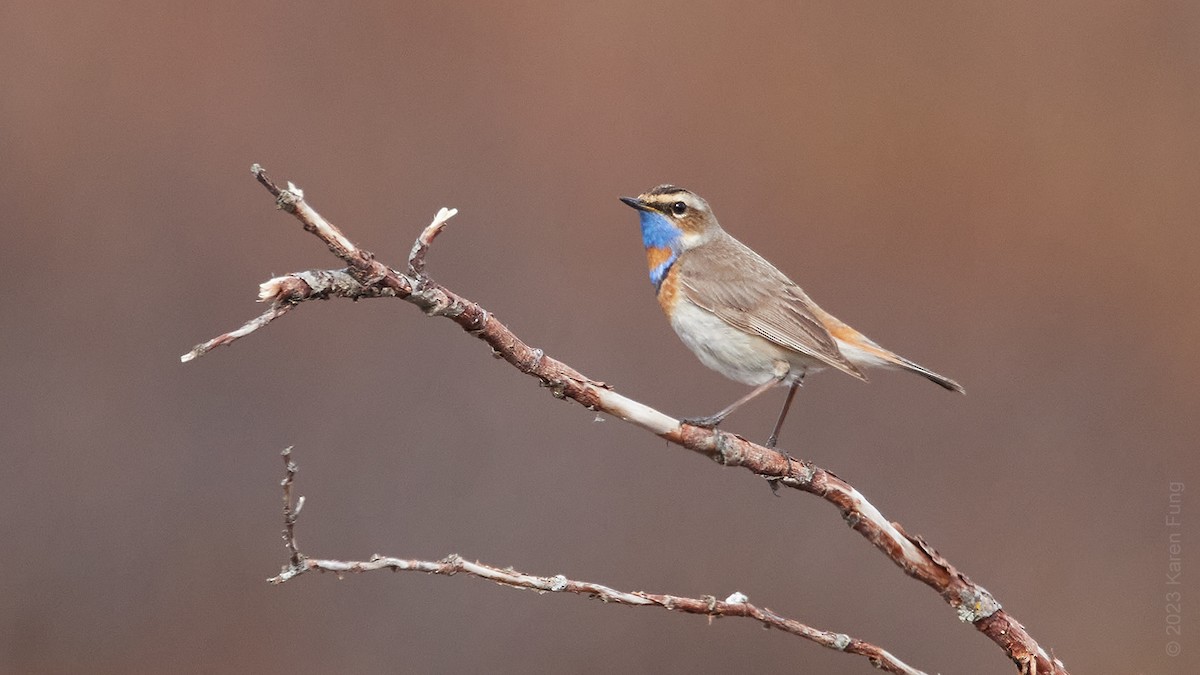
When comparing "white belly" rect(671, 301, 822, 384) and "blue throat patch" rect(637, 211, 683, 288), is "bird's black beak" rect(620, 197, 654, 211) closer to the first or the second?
"blue throat patch" rect(637, 211, 683, 288)

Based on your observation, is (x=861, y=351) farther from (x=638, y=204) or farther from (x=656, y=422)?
(x=656, y=422)

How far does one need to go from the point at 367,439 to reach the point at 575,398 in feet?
14.2

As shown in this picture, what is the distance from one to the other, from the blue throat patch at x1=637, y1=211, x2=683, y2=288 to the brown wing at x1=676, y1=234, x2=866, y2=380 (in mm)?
74

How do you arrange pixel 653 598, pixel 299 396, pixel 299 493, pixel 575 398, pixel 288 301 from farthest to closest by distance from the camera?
pixel 299 396, pixel 299 493, pixel 575 398, pixel 653 598, pixel 288 301

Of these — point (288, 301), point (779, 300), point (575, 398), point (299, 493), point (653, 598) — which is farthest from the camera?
point (299, 493)

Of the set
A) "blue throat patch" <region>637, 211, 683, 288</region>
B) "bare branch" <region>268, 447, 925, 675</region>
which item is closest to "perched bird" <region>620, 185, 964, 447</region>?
"blue throat patch" <region>637, 211, 683, 288</region>

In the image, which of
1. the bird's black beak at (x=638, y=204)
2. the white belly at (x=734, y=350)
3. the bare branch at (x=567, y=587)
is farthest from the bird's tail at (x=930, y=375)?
the bare branch at (x=567, y=587)

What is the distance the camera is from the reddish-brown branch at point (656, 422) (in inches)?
96.5

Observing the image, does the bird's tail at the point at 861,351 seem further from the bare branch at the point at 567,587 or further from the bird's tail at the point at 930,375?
the bare branch at the point at 567,587

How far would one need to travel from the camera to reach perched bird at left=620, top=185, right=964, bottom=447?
4383 millimetres

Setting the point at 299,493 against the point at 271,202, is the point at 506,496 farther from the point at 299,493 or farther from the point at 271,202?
the point at 271,202

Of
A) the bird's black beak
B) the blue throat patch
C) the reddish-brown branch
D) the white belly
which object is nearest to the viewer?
the reddish-brown branch

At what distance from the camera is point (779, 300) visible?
4559 millimetres

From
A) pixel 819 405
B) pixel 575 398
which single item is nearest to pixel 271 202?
pixel 819 405
